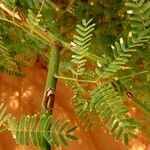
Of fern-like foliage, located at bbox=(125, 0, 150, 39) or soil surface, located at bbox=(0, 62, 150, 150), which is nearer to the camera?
fern-like foliage, located at bbox=(125, 0, 150, 39)

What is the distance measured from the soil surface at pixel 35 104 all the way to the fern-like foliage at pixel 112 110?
1.27m

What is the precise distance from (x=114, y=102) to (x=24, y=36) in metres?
0.50

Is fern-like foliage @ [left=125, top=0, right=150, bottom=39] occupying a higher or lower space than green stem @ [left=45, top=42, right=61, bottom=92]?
higher

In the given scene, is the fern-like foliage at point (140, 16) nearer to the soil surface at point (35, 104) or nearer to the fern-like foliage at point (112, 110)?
the fern-like foliage at point (112, 110)

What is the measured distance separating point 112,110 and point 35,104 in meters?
1.40

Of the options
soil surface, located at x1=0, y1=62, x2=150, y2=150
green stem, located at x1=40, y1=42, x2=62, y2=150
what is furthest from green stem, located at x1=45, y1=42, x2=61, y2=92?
soil surface, located at x1=0, y1=62, x2=150, y2=150

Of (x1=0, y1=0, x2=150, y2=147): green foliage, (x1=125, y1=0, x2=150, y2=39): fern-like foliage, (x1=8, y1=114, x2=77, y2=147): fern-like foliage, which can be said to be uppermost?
(x1=125, y1=0, x2=150, y2=39): fern-like foliage

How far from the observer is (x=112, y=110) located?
428 millimetres

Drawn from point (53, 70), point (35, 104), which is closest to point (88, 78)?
point (53, 70)

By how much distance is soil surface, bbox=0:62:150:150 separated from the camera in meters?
1.75

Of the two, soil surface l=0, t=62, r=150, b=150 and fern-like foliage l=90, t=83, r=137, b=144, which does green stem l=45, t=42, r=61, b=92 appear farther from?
soil surface l=0, t=62, r=150, b=150

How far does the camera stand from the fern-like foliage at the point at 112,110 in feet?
1.36

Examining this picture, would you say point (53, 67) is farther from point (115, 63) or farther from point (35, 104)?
point (35, 104)

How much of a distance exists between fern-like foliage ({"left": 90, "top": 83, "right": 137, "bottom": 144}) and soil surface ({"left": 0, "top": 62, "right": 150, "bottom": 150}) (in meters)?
1.27
